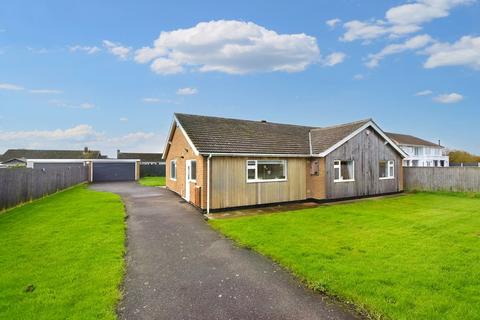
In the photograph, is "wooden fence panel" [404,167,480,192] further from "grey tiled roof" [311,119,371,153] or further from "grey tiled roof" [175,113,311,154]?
"grey tiled roof" [175,113,311,154]

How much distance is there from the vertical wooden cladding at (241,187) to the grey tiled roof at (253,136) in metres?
0.70

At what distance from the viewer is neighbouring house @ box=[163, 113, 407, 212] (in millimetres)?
13484

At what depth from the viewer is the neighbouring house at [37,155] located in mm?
53125

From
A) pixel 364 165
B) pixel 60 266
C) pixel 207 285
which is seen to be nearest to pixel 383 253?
pixel 207 285

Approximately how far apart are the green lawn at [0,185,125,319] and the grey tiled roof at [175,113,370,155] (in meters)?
5.69

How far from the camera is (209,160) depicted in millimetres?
13031

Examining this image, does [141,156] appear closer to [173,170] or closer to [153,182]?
[153,182]

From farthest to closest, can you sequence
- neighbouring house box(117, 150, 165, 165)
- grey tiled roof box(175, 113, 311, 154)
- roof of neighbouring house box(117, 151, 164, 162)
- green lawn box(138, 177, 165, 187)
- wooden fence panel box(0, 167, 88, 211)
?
1. roof of neighbouring house box(117, 151, 164, 162)
2. neighbouring house box(117, 150, 165, 165)
3. green lawn box(138, 177, 165, 187)
4. grey tiled roof box(175, 113, 311, 154)
5. wooden fence panel box(0, 167, 88, 211)

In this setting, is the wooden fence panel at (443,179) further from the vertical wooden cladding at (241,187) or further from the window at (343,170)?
the vertical wooden cladding at (241,187)

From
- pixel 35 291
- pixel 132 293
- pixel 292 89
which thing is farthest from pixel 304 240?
pixel 292 89

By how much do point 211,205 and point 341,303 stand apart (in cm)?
897

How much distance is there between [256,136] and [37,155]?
6044 cm

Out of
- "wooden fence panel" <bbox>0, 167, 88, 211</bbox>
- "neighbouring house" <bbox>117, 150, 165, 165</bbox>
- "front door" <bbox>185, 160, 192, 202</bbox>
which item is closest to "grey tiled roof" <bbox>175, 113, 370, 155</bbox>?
"front door" <bbox>185, 160, 192, 202</bbox>

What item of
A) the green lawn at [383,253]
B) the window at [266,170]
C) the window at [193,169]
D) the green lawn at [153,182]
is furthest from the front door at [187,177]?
the green lawn at [153,182]
